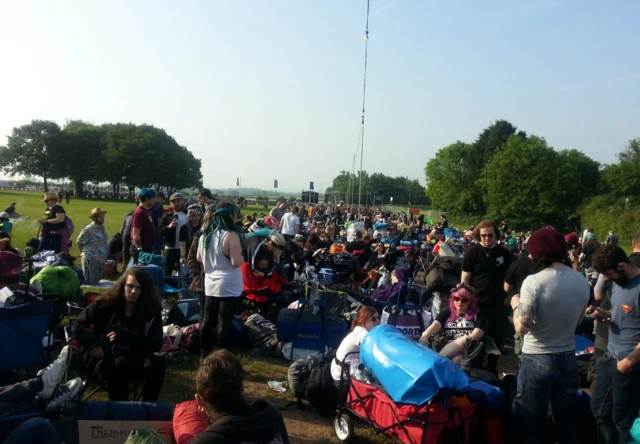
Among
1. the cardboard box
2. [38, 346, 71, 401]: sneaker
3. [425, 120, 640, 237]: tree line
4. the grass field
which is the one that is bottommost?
the grass field

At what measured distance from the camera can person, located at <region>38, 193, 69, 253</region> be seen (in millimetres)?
7652

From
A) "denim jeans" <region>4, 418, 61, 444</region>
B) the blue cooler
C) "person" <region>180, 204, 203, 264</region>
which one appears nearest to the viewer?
"denim jeans" <region>4, 418, 61, 444</region>

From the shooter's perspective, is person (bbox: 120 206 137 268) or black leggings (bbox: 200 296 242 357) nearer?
black leggings (bbox: 200 296 242 357)

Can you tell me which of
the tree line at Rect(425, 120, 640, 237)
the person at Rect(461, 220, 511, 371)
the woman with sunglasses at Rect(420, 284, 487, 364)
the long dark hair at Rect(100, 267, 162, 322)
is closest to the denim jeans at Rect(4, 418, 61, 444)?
the long dark hair at Rect(100, 267, 162, 322)

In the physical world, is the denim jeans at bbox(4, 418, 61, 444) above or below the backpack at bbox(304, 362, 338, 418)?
above

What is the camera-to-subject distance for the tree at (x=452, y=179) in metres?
65.7

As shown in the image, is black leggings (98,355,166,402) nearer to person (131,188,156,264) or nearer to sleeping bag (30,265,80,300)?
sleeping bag (30,265,80,300)

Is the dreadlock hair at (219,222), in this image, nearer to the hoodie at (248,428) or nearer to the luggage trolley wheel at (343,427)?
the luggage trolley wheel at (343,427)

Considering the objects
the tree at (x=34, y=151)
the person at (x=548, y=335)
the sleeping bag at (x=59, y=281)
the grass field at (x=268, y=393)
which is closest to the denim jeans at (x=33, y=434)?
the grass field at (x=268, y=393)

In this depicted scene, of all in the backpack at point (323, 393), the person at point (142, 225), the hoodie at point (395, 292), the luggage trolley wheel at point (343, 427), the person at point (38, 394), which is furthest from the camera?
the person at point (142, 225)

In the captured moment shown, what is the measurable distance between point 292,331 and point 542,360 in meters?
3.21

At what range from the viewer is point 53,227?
7.74 metres

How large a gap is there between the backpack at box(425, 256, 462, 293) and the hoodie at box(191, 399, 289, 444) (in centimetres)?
392

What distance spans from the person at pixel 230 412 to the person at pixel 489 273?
10.7ft
